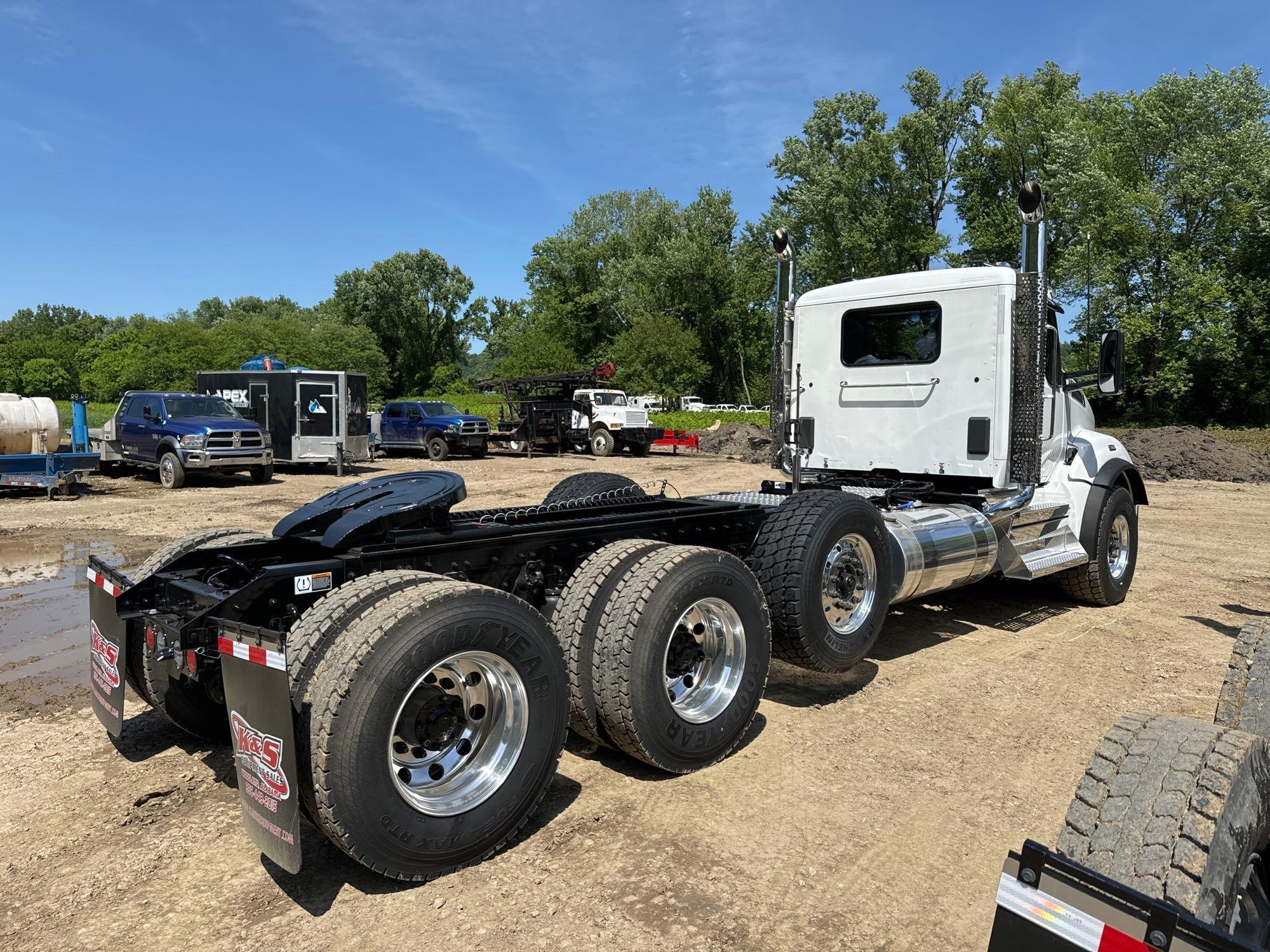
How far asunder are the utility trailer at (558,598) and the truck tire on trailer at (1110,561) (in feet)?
1.02

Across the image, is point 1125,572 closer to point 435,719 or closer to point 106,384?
point 435,719

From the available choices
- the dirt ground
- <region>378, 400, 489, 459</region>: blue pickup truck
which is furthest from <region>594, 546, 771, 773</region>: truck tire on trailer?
<region>378, 400, 489, 459</region>: blue pickup truck

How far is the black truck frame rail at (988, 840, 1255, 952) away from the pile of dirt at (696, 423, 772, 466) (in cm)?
2514

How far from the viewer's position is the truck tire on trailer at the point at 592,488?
19.2ft

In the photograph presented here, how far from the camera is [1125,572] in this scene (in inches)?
298

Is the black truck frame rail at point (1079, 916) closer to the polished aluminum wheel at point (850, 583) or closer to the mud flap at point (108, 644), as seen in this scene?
the polished aluminum wheel at point (850, 583)

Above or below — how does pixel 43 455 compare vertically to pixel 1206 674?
above

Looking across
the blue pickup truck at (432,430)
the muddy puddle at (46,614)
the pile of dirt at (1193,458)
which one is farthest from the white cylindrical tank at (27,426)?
the pile of dirt at (1193,458)

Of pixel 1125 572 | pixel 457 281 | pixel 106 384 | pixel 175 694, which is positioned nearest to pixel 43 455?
pixel 175 694

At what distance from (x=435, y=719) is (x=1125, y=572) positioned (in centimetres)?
680

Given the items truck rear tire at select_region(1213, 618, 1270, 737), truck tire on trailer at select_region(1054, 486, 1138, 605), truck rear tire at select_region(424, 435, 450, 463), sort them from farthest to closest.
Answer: truck rear tire at select_region(424, 435, 450, 463)
truck tire on trailer at select_region(1054, 486, 1138, 605)
truck rear tire at select_region(1213, 618, 1270, 737)

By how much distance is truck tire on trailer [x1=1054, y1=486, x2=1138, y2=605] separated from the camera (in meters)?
7.08

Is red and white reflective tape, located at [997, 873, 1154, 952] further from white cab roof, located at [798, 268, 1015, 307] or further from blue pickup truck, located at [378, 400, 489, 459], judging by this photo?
blue pickup truck, located at [378, 400, 489, 459]

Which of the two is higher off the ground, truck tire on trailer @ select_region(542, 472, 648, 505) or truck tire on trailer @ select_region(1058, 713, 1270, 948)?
truck tire on trailer @ select_region(542, 472, 648, 505)
